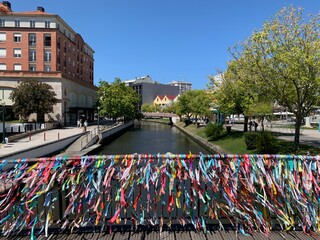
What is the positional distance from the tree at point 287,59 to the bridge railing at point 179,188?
439 inches

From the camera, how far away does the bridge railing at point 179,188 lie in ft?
14.5

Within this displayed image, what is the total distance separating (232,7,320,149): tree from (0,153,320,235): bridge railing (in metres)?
11.2

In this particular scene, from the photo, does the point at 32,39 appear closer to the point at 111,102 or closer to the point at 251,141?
the point at 111,102

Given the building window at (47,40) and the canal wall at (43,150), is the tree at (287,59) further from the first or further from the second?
the building window at (47,40)

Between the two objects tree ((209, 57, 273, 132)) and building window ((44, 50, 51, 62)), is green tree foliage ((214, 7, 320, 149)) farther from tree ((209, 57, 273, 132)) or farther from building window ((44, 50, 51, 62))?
building window ((44, 50, 51, 62))

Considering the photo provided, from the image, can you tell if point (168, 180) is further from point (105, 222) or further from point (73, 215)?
point (73, 215)

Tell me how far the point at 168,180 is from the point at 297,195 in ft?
7.68

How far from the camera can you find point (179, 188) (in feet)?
15.0

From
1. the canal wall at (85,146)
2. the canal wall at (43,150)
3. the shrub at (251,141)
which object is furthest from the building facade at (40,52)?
the shrub at (251,141)

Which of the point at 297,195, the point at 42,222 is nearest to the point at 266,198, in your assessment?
the point at 297,195

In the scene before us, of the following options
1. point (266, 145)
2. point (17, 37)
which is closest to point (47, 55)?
point (17, 37)

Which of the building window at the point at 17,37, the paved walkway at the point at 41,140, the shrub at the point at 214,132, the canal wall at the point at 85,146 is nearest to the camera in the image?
the paved walkway at the point at 41,140

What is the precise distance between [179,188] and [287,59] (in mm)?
12108

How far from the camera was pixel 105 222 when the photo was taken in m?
4.52
